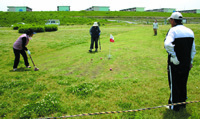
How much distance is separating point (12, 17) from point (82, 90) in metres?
60.0

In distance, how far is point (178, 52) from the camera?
3.62 metres

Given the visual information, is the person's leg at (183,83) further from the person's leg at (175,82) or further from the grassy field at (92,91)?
the grassy field at (92,91)

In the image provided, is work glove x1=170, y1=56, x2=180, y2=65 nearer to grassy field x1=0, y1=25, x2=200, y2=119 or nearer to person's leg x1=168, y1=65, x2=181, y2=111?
person's leg x1=168, y1=65, x2=181, y2=111

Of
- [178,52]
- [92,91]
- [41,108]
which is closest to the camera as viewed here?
[178,52]

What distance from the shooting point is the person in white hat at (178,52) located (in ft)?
11.6

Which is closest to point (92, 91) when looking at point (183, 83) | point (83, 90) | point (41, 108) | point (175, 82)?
point (83, 90)

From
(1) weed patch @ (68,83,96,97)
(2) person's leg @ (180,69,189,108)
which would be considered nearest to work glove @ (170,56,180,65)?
(2) person's leg @ (180,69,189,108)

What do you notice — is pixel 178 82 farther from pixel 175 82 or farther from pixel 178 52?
pixel 178 52

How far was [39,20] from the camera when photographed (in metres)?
52.8

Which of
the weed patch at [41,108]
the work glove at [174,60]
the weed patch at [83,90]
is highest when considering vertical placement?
the work glove at [174,60]

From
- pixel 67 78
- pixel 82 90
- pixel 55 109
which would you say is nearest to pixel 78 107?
pixel 55 109

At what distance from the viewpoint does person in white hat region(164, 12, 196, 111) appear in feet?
11.6

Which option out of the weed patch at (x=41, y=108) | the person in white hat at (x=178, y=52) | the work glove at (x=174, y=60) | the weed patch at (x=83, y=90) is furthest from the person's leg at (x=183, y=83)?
the weed patch at (x=41, y=108)

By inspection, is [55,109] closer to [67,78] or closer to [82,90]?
[82,90]
